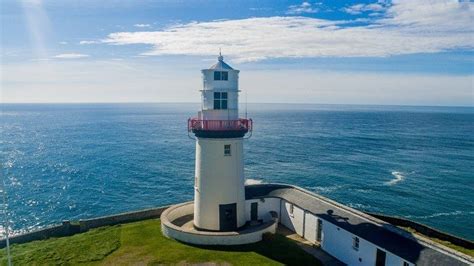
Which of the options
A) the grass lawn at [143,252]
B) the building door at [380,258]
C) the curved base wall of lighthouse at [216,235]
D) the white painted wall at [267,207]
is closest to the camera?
the building door at [380,258]

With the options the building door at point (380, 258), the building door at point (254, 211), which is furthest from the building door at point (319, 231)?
the building door at point (254, 211)

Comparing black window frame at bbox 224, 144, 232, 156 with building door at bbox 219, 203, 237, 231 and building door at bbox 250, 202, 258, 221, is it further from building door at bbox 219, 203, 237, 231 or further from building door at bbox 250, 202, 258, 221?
building door at bbox 250, 202, 258, 221

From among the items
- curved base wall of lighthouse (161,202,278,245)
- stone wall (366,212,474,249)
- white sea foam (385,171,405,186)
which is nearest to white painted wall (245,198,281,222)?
curved base wall of lighthouse (161,202,278,245)

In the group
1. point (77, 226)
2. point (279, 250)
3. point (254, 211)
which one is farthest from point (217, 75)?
point (77, 226)

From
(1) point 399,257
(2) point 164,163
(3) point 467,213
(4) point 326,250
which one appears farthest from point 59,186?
(3) point 467,213

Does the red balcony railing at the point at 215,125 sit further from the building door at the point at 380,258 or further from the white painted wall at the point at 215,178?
the building door at the point at 380,258

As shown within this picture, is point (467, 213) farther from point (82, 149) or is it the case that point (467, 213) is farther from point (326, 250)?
point (82, 149)

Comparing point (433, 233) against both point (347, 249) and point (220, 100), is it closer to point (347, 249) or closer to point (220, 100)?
point (347, 249)
